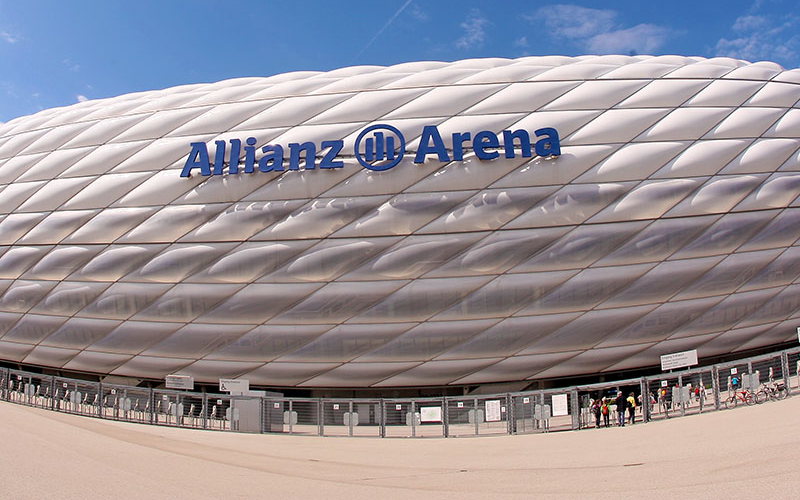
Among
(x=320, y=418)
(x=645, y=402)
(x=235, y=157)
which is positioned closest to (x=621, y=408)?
(x=645, y=402)

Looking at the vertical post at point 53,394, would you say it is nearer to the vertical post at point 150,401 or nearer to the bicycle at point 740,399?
the vertical post at point 150,401

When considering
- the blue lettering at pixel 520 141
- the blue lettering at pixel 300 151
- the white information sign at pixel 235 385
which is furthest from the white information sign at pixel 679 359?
the white information sign at pixel 235 385

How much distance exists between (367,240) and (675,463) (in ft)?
30.9

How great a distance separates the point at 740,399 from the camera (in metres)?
12.0

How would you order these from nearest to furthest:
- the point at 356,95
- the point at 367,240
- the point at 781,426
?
1. the point at 781,426
2. the point at 367,240
3. the point at 356,95

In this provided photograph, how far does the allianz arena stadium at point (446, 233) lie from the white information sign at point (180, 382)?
0.55m

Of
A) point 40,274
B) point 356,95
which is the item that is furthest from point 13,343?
point 356,95

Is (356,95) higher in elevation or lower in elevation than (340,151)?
higher

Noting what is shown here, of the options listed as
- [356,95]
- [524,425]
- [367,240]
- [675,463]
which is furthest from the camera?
[356,95]

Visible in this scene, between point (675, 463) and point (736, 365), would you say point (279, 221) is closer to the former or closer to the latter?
point (675, 463)

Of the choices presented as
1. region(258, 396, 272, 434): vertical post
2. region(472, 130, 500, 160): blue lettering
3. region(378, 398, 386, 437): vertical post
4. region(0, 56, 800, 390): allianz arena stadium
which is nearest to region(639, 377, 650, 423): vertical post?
region(0, 56, 800, 390): allianz arena stadium

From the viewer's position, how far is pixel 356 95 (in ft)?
51.0

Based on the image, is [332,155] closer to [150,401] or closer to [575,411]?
[150,401]

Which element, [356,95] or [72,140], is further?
[72,140]
